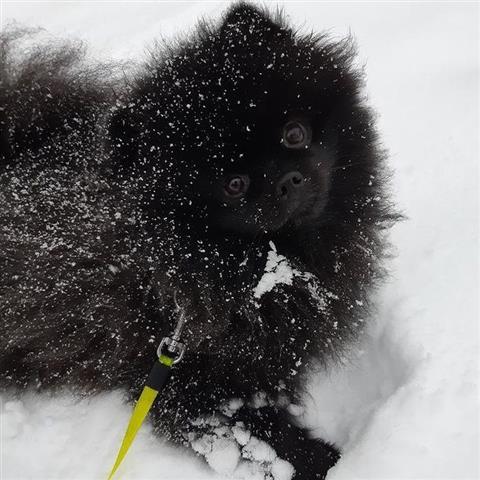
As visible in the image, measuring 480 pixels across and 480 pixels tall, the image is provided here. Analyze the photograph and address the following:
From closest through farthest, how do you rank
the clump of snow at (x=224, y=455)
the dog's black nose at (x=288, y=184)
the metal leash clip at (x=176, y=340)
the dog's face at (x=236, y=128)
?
1. the dog's face at (x=236, y=128)
2. the dog's black nose at (x=288, y=184)
3. the metal leash clip at (x=176, y=340)
4. the clump of snow at (x=224, y=455)

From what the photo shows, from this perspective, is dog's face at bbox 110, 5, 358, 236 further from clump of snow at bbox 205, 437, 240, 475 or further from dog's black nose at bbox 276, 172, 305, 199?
clump of snow at bbox 205, 437, 240, 475

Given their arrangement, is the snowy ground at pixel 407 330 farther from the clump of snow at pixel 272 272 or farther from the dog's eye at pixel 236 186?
the dog's eye at pixel 236 186

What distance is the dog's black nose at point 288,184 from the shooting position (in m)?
1.98

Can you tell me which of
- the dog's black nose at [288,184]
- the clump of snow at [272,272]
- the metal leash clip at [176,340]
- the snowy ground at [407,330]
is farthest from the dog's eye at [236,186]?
the snowy ground at [407,330]

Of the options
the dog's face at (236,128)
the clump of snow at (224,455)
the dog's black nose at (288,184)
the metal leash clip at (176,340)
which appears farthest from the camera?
the clump of snow at (224,455)

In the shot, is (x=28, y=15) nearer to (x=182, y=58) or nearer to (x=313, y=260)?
(x=182, y=58)

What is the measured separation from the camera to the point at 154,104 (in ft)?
6.23

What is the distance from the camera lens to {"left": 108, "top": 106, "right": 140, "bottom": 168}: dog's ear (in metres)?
1.90

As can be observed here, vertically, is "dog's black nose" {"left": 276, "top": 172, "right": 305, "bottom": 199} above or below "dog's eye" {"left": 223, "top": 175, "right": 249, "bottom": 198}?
above

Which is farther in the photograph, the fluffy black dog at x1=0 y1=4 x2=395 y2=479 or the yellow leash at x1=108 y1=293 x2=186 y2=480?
the yellow leash at x1=108 y1=293 x2=186 y2=480

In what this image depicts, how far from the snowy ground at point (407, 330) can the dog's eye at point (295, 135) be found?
41.6 inches

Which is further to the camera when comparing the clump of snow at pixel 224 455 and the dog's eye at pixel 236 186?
the clump of snow at pixel 224 455

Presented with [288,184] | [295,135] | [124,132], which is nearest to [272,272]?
[288,184]

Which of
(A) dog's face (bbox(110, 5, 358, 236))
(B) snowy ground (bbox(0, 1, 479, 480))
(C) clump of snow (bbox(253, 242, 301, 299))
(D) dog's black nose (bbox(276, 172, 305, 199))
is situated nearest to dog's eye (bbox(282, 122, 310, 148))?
(A) dog's face (bbox(110, 5, 358, 236))
